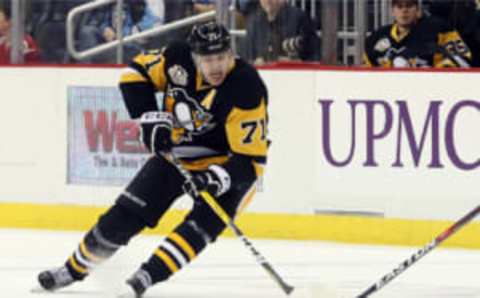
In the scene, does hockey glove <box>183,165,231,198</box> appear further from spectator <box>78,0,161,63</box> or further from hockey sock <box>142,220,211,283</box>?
spectator <box>78,0,161,63</box>

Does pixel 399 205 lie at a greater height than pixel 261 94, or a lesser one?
lesser

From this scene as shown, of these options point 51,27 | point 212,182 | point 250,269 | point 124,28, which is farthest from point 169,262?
point 51,27

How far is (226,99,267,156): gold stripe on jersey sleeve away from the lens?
5738 millimetres

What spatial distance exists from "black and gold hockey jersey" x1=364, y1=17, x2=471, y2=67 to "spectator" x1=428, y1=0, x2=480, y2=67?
3cm

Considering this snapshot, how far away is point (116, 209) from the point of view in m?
5.77

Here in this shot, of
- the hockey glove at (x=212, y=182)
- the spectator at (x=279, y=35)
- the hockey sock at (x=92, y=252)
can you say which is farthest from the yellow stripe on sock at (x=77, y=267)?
the spectator at (x=279, y=35)

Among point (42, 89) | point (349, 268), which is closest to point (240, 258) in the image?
point (349, 268)

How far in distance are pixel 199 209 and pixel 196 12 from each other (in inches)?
90.4

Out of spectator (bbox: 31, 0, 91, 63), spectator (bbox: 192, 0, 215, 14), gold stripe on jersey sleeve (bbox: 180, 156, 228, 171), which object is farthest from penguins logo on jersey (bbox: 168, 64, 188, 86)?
spectator (bbox: 31, 0, 91, 63)

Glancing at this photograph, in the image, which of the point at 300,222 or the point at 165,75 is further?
the point at 300,222

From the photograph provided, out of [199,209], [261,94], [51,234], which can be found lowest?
[51,234]

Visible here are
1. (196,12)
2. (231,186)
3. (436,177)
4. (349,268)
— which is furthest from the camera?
(196,12)

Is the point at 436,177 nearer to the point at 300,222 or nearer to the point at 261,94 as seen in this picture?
the point at 300,222

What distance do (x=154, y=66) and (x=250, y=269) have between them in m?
1.27
